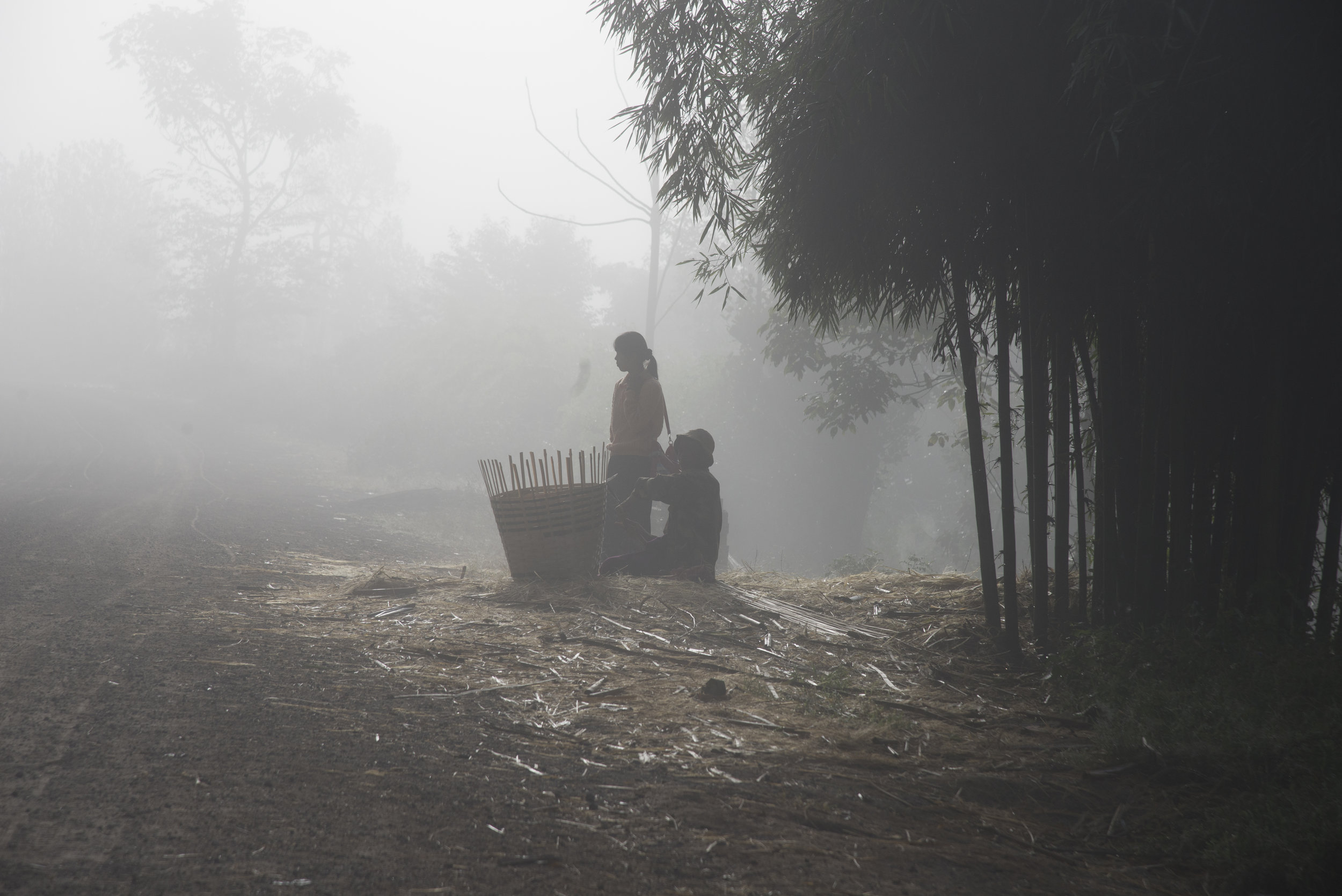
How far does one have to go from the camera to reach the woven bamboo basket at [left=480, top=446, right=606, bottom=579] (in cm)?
540

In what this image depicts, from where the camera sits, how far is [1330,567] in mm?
3508

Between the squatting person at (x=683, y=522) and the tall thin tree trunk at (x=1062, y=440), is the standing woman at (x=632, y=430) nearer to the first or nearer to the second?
the squatting person at (x=683, y=522)

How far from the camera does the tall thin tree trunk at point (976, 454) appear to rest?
13.2 ft

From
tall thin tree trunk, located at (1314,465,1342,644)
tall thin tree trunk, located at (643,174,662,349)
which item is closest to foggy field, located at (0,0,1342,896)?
tall thin tree trunk, located at (1314,465,1342,644)

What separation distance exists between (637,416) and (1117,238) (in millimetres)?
3543

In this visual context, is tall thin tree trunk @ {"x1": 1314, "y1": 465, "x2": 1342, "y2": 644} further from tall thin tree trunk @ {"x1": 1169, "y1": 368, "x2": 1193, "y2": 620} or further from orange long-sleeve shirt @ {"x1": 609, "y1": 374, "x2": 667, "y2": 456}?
orange long-sleeve shirt @ {"x1": 609, "y1": 374, "x2": 667, "y2": 456}

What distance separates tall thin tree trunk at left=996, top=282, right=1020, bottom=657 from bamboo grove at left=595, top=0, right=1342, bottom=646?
0.06ft

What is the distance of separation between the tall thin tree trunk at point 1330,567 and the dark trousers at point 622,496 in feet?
13.1

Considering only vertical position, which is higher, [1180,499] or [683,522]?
[1180,499]

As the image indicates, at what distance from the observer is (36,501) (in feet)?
29.0

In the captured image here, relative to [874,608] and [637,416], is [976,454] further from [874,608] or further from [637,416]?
[637,416]

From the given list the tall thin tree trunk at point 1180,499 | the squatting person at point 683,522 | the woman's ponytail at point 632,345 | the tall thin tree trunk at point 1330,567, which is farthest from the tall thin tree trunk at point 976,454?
the woman's ponytail at point 632,345

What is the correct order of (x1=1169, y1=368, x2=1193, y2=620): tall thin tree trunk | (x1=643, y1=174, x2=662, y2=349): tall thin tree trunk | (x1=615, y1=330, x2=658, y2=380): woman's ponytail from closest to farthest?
1. (x1=1169, y1=368, x2=1193, y2=620): tall thin tree trunk
2. (x1=615, y1=330, x2=658, y2=380): woman's ponytail
3. (x1=643, y1=174, x2=662, y2=349): tall thin tree trunk

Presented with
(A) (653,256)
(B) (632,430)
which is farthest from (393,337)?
(B) (632,430)
